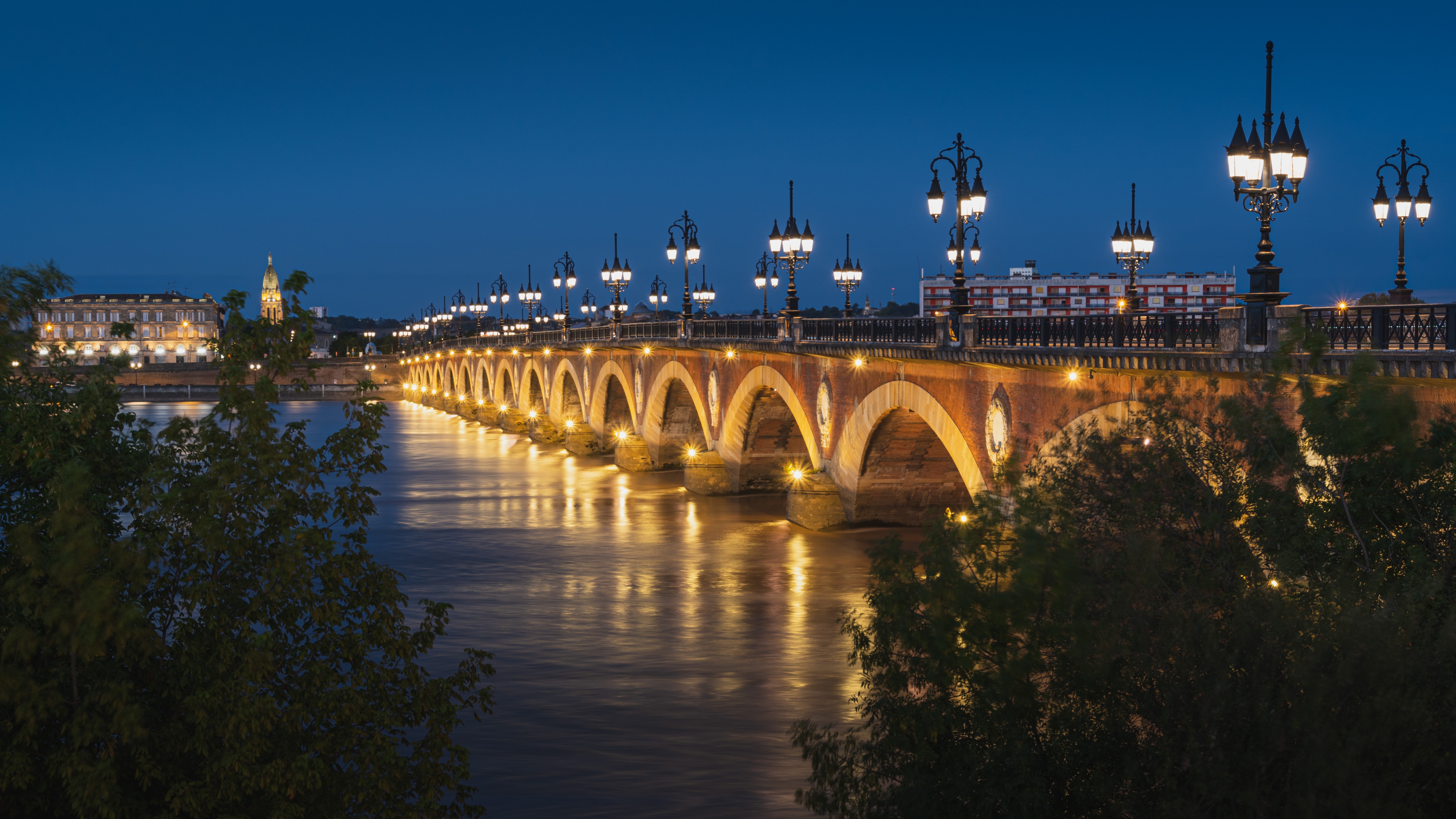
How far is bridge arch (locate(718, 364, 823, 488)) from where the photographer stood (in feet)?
118

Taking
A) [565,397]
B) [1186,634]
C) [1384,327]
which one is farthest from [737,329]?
[1186,634]

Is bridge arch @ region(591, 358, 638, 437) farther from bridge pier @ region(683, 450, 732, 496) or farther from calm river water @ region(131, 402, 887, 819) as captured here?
bridge pier @ region(683, 450, 732, 496)

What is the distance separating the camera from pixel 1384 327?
37.9 ft

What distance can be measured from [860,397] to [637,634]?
8.16 m

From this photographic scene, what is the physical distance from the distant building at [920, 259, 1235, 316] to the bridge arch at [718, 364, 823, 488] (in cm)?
1417

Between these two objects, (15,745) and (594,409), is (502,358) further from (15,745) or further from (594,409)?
(15,745)

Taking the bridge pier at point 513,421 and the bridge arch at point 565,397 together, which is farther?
the bridge pier at point 513,421

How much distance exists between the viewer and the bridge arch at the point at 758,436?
3594 cm

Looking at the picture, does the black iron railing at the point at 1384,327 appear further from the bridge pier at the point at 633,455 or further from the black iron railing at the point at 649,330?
the bridge pier at the point at 633,455

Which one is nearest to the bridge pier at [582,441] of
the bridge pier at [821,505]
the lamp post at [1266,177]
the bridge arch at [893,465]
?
the bridge pier at [821,505]

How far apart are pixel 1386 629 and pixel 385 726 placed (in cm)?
671

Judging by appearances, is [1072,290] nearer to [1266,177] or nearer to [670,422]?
[670,422]

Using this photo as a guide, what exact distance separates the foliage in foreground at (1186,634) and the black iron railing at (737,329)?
73.0 ft

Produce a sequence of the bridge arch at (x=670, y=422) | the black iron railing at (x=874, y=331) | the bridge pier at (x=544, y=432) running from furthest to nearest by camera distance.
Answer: the bridge pier at (x=544, y=432), the bridge arch at (x=670, y=422), the black iron railing at (x=874, y=331)
